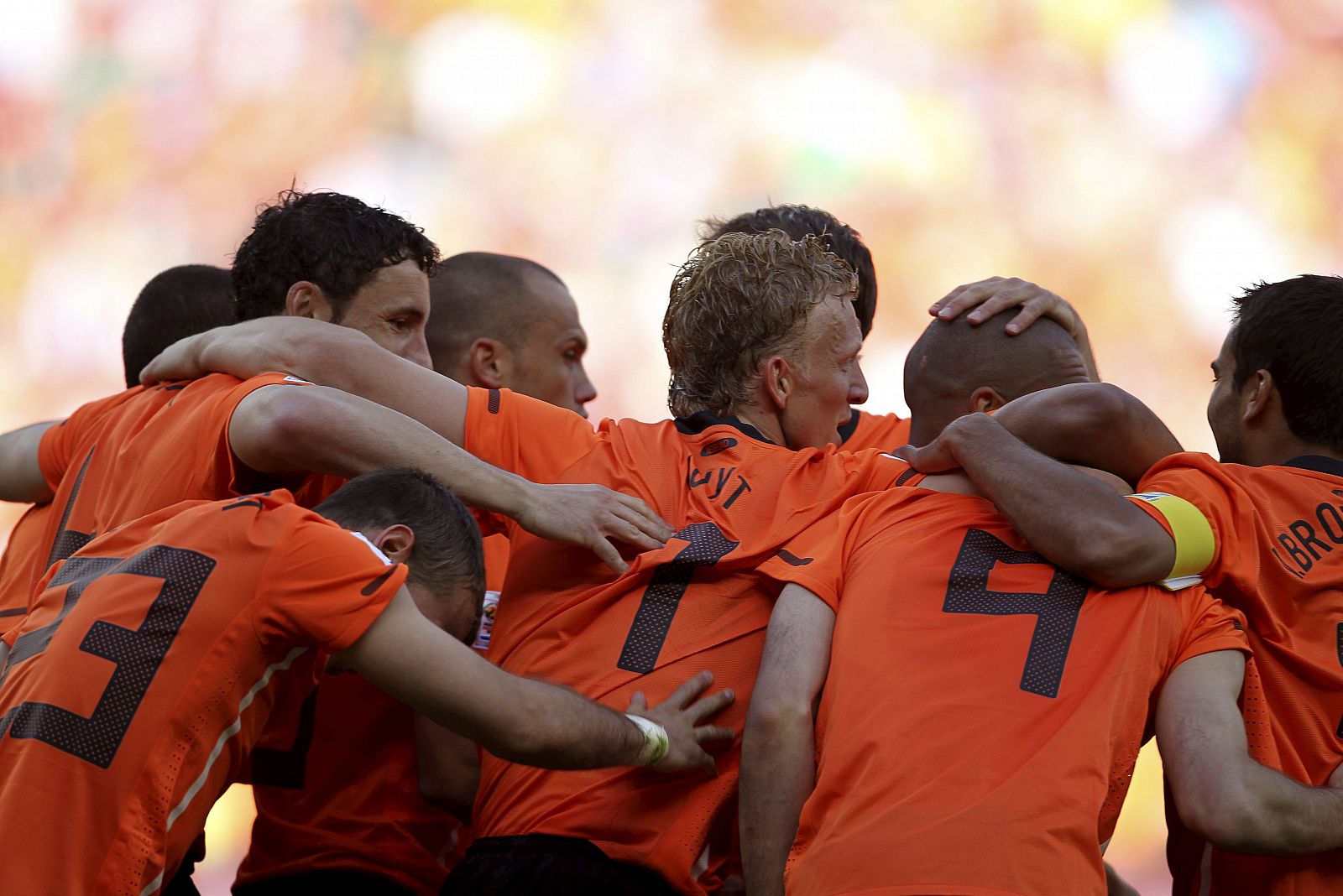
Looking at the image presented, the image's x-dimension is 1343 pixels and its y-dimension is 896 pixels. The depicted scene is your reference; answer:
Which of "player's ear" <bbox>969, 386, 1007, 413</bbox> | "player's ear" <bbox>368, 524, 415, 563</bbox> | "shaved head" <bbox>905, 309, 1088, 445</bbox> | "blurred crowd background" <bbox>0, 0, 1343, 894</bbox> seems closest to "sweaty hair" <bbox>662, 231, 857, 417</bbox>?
"shaved head" <bbox>905, 309, 1088, 445</bbox>

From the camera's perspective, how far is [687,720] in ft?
7.43

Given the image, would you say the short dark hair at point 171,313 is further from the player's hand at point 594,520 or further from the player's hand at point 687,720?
the player's hand at point 687,720

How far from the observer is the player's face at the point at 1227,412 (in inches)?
106

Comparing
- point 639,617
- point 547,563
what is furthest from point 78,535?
point 639,617

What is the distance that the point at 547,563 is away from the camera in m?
2.58

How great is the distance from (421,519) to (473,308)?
1733 mm

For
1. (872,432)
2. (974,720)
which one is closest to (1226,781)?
(974,720)

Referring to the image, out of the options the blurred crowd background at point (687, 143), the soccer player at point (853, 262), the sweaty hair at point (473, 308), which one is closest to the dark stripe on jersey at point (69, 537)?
the sweaty hair at point (473, 308)

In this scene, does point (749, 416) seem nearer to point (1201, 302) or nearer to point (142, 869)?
point (142, 869)

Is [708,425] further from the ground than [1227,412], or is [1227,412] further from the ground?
[1227,412]

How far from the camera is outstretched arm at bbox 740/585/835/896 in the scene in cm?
215

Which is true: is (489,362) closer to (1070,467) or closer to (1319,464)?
(1070,467)

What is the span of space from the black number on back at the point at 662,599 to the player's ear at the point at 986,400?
621 mm

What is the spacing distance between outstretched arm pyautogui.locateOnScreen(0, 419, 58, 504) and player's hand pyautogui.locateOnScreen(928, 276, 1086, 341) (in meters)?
2.13
